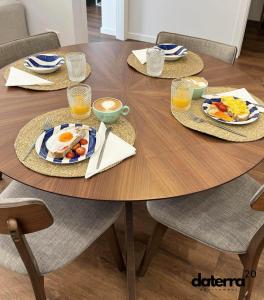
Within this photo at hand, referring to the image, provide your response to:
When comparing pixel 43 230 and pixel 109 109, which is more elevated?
pixel 109 109

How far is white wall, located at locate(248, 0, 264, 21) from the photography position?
4562 millimetres

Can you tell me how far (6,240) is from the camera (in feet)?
3.40

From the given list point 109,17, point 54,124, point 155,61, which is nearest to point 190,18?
point 109,17

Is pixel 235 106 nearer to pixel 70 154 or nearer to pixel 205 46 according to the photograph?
pixel 70 154

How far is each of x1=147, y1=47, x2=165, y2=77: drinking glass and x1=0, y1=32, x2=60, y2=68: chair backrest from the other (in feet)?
2.49

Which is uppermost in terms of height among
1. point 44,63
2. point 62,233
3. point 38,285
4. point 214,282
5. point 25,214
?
point 44,63

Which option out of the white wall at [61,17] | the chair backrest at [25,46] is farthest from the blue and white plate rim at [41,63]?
the white wall at [61,17]

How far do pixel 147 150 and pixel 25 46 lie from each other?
1200 millimetres

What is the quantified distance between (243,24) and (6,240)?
10.9 ft

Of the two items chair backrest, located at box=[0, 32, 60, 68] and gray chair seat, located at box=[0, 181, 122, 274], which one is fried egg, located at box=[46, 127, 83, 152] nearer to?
gray chair seat, located at box=[0, 181, 122, 274]

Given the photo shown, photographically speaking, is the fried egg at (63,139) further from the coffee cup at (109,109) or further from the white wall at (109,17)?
the white wall at (109,17)

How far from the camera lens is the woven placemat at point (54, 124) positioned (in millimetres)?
892

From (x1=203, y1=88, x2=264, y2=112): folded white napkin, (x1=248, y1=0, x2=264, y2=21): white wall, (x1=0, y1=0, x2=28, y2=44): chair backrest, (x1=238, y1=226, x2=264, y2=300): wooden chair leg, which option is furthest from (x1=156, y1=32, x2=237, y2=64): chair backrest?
(x1=248, y1=0, x2=264, y2=21): white wall

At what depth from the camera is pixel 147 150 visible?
3.21ft
